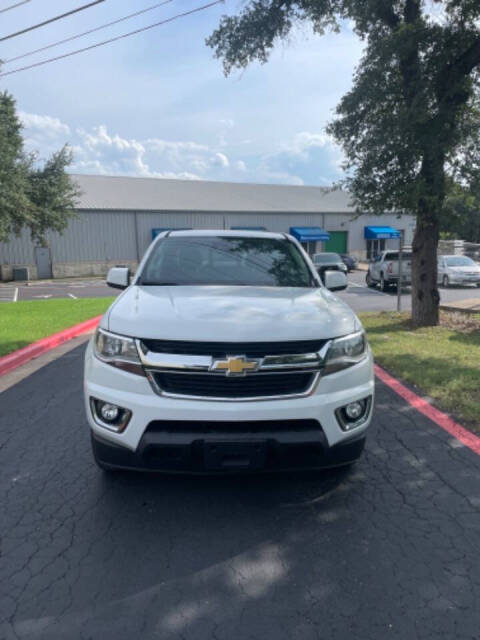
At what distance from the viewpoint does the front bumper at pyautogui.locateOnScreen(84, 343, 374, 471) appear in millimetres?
2645

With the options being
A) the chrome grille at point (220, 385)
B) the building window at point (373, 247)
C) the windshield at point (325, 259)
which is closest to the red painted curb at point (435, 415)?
the chrome grille at point (220, 385)

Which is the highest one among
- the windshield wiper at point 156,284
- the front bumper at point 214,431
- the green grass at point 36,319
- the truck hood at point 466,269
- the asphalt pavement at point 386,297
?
the windshield wiper at point 156,284

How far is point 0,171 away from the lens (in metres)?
15.4

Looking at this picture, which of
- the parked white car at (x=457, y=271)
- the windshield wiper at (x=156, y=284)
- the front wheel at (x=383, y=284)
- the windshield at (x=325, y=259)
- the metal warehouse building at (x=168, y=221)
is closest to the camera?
the windshield wiper at (x=156, y=284)

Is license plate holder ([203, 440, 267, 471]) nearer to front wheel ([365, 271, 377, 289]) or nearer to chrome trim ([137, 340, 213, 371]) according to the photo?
chrome trim ([137, 340, 213, 371])

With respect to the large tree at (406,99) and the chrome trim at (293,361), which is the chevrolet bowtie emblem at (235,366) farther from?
the large tree at (406,99)

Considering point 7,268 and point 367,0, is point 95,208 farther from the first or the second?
point 367,0

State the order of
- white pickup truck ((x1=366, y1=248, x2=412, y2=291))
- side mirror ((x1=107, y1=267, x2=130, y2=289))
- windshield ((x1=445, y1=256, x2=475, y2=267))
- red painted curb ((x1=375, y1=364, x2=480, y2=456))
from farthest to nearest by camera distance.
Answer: windshield ((x1=445, y1=256, x2=475, y2=267)) → white pickup truck ((x1=366, y1=248, x2=412, y2=291)) → side mirror ((x1=107, y1=267, x2=130, y2=289)) → red painted curb ((x1=375, y1=364, x2=480, y2=456))

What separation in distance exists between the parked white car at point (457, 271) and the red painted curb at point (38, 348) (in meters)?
16.4

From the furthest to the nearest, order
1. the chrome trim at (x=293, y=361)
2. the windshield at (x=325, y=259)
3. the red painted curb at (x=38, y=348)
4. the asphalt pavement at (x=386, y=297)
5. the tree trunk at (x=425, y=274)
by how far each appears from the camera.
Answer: the windshield at (x=325, y=259) < the asphalt pavement at (x=386, y=297) < the tree trunk at (x=425, y=274) < the red painted curb at (x=38, y=348) < the chrome trim at (x=293, y=361)

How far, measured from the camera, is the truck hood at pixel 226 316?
2795 millimetres

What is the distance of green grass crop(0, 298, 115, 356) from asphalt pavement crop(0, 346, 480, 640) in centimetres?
498

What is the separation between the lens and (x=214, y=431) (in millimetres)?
2678

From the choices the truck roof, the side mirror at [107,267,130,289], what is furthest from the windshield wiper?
the truck roof
